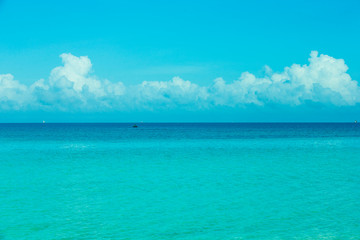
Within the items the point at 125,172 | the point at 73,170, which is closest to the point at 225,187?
the point at 125,172

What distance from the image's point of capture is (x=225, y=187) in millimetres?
26281

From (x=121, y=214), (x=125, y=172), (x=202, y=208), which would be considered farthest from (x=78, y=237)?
(x=125, y=172)

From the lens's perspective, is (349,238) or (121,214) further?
(121,214)

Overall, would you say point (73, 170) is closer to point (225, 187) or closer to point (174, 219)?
point (225, 187)

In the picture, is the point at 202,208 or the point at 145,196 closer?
the point at 202,208

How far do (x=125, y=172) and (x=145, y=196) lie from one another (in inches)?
418

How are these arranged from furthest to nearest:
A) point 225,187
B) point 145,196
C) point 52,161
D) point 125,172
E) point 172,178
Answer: point 52,161
point 125,172
point 172,178
point 225,187
point 145,196

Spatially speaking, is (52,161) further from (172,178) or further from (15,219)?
(15,219)

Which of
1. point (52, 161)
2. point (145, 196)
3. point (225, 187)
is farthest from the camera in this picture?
point (52, 161)

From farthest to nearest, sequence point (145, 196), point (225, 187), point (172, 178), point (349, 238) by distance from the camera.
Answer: point (172, 178) < point (225, 187) < point (145, 196) < point (349, 238)

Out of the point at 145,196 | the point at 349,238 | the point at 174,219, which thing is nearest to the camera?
the point at 349,238

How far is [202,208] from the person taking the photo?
20.3 metres

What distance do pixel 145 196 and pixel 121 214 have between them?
4530 millimetres

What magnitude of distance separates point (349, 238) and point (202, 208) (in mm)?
7640
